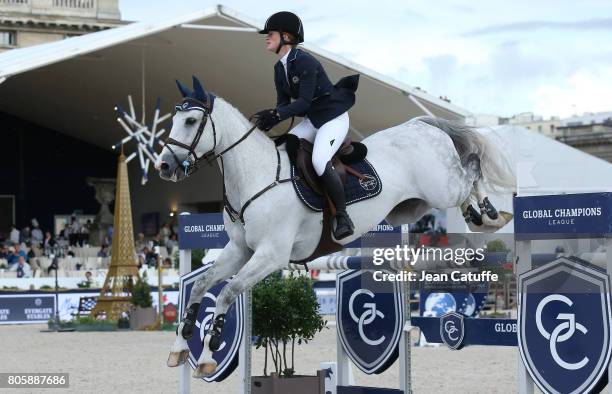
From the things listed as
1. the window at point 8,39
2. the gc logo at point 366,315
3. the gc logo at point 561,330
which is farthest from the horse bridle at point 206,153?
the window at point 8,39

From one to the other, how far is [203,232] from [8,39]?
121 ft

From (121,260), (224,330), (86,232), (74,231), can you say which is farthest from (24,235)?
(224,330)

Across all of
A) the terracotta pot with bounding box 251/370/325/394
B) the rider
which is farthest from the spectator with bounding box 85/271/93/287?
the rider

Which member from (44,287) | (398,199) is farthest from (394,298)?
(44,287)

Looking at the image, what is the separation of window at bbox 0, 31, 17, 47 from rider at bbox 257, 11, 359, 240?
37.8 m

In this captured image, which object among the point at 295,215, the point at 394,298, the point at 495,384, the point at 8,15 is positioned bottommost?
the point at 495,384

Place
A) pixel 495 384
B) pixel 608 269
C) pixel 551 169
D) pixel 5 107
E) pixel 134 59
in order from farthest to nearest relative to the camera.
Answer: pixel 5 107
pixel 134 59
pixel 551 169
pixel 495 384
pixel 608 269

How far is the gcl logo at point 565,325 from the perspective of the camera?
4.36 m

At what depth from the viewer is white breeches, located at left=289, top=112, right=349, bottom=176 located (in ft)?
16.2

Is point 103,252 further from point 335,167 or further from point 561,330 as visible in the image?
point 561,330

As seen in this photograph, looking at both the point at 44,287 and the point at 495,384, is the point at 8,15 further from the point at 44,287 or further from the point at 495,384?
the point at 495,384

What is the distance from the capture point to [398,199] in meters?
5.23

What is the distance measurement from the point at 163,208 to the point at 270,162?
92.3ft

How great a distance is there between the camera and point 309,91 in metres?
4.89
